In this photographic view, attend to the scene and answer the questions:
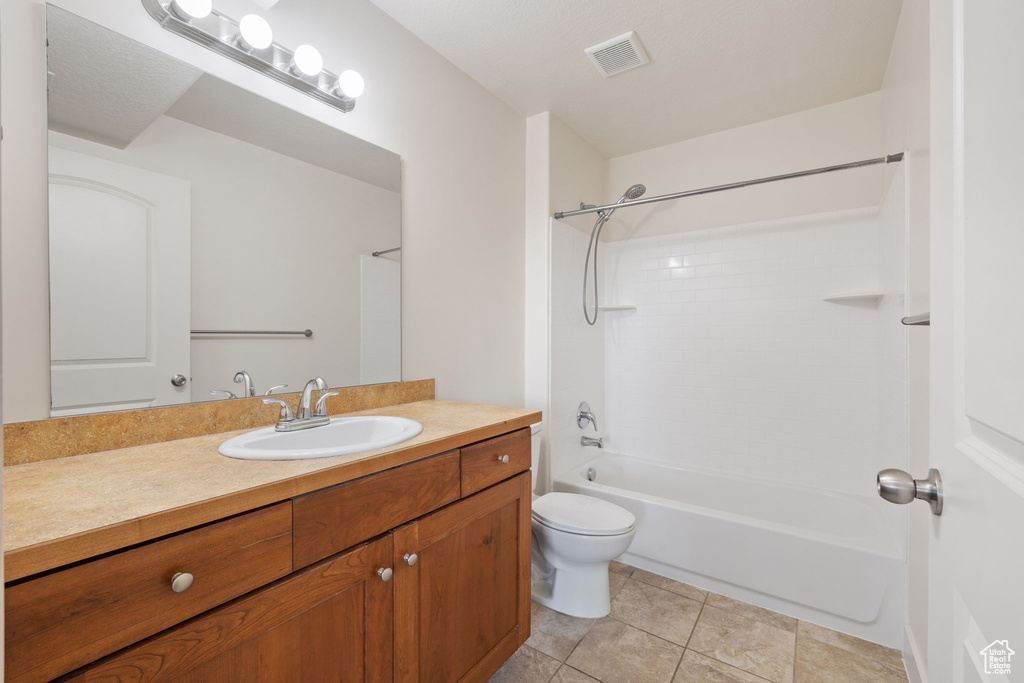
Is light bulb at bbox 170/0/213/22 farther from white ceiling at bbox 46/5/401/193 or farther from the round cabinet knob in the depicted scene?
the round cabinet knob

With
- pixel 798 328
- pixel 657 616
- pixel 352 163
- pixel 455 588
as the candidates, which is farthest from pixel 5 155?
pixel 798 328

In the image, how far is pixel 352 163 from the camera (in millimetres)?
1724

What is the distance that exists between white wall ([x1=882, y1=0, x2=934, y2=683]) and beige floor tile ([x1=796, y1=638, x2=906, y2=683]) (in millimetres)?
82

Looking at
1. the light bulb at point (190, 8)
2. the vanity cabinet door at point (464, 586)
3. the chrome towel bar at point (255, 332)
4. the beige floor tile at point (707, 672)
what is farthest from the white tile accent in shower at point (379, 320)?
the beige floor tile at point (707, 672)

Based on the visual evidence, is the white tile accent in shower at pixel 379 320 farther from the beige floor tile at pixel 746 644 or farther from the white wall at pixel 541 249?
the beige floor tile at pixel 746 644

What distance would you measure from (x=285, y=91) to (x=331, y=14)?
0.38 meters

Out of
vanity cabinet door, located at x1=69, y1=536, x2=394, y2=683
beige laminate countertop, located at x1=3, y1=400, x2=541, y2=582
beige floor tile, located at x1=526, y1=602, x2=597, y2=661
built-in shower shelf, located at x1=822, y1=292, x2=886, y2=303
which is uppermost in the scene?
built-in shower shelf, located at x1=822, y1=292, x2=886, y2=303

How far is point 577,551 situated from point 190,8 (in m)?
2.16

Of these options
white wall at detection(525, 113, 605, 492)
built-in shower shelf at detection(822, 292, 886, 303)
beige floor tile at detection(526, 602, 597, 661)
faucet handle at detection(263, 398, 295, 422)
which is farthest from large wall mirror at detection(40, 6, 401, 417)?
built-in shower shelf at detection(822, 292, 886, 303)

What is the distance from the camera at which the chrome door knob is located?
0.61 meters

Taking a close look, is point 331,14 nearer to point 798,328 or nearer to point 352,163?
point 352,163

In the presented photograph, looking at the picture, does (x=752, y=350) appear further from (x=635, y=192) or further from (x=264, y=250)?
(x=264, y=250)

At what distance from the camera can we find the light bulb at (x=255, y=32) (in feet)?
4.37

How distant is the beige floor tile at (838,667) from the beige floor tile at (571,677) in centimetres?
72
